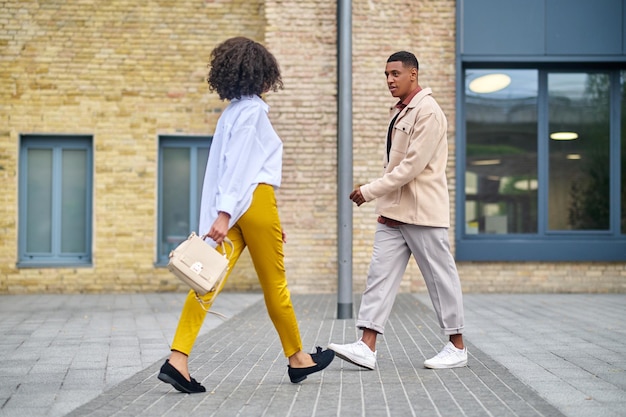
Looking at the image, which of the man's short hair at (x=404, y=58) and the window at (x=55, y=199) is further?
the window at (x=55, y=199)

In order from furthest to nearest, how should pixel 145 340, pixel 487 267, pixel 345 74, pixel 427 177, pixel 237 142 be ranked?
Answer: 1. pixel 487 267
2. pixel 345 74
3. pixel 145 340
4. pixel 427 177
5. pixel 237 142

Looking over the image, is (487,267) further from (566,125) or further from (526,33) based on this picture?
(526,33)

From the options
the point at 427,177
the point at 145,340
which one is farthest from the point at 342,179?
the point at 427,177

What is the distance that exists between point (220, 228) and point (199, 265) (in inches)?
9.6

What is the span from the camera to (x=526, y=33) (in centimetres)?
1328

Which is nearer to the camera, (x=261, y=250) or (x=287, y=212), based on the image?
(x=261, y=250)

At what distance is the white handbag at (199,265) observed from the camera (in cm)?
495

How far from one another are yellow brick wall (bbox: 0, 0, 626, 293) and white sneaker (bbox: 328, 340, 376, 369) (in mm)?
7129

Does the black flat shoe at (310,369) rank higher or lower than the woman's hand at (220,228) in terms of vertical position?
lower

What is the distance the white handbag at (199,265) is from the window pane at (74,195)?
9.27 m

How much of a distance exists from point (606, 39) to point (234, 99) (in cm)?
919

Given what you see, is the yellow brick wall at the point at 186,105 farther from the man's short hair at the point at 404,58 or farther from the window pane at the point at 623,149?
the man's short hair at the point at 404,58

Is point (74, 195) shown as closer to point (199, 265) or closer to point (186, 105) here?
point (186, 105)

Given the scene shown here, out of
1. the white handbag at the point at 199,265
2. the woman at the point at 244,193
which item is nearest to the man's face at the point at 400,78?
the woman at the point at 244,193
